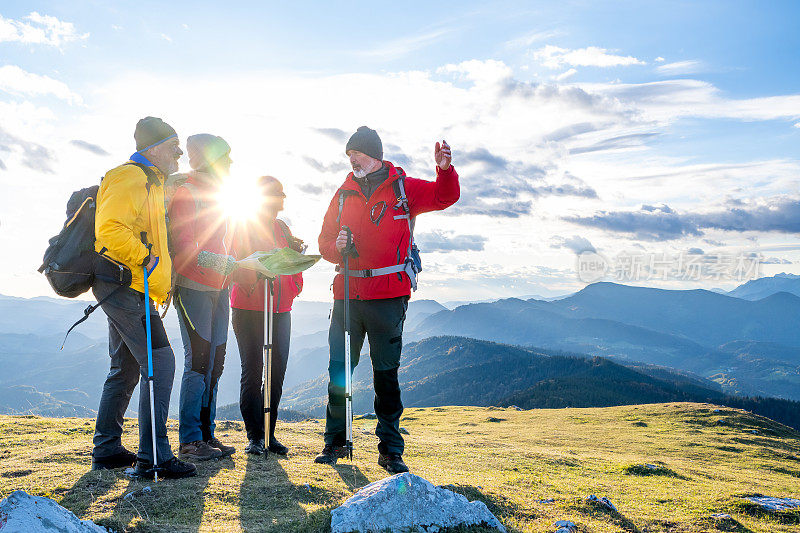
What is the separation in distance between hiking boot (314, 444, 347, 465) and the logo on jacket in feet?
12.7

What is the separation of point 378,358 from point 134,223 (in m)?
3.95

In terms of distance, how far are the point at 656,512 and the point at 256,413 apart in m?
7.00

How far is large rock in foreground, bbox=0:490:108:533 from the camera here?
326 centimetres

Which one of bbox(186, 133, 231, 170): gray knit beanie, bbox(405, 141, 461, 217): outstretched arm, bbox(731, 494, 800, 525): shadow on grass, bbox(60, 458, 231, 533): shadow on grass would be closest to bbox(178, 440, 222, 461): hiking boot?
bbox(60, 458, 231, 533): shadow on grass

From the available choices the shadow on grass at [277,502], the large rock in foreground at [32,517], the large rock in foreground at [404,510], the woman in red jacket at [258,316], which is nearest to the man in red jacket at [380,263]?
the shadow on grass at [277,502]

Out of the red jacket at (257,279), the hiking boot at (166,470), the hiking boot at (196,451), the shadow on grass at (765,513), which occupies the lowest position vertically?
the shadow on grass at (765,513)

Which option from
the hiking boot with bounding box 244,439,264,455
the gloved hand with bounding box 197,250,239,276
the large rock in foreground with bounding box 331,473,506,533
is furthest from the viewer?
the hiking boot with bounding box 244,439,264,455

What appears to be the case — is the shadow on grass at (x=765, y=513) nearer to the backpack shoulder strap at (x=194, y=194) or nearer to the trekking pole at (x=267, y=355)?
the trekking pole at (x=267, y=355)

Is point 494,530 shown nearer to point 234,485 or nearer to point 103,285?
point 234,485

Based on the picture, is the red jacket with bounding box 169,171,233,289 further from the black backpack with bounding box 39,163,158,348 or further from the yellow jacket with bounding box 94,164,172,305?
the black backpack with bounding box 39,163,158,348

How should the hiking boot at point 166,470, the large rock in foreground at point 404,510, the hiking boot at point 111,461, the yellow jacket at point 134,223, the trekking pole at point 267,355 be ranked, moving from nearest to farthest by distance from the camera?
1. the large rock in foreground at point 404,510
2. the yellow jacket at point 134,223
3. the hiking boot at point 166,470
4. the hiking boot at point 111,461
5. the trekking pole at point 267,355

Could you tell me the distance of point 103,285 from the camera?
604 cm

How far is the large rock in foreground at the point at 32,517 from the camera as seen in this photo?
326 cm

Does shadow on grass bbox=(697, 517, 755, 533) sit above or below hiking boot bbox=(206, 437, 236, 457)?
below
